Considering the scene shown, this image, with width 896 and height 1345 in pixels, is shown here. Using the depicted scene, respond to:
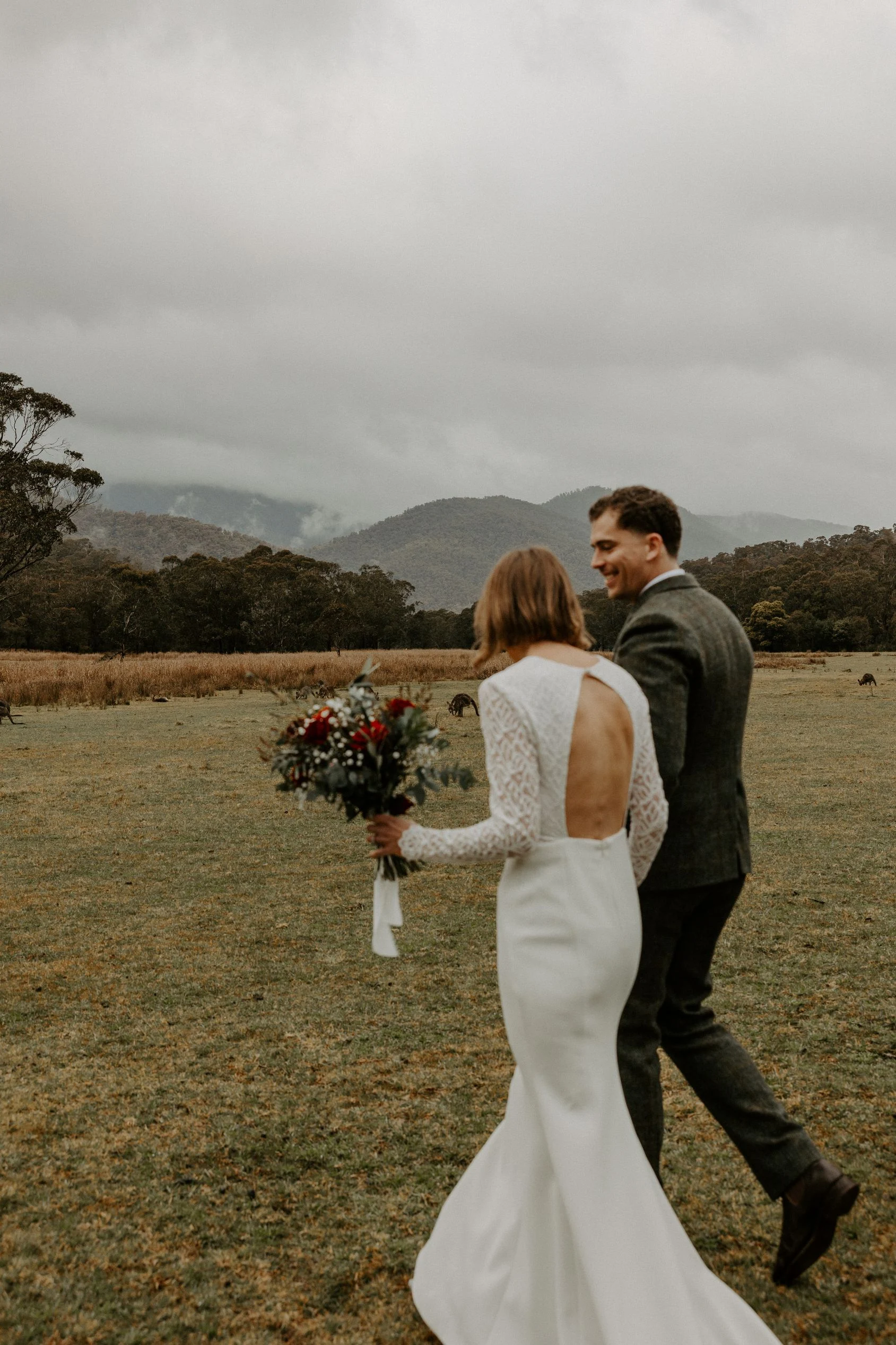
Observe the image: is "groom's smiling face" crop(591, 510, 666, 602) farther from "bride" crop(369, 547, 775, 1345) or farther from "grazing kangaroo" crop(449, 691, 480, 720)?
"grazing kangaroo" crop(449, 691, 480, 720)

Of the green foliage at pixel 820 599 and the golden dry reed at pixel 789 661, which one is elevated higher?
the green foliage at pixel 820 599

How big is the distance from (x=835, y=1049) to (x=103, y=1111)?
10.9 feet

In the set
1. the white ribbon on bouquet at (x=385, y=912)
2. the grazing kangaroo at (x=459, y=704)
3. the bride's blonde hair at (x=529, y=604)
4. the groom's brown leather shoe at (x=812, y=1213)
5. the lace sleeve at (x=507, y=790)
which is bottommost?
the groom's brown leather shoe at (x=812, y=1213)

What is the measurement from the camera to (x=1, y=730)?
2059 cm

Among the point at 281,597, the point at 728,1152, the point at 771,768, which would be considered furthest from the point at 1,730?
the point at 281,597

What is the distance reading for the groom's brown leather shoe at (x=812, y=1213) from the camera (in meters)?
2.86

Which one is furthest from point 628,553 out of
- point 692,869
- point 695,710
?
point 692,869

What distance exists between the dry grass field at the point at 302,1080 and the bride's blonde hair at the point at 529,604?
196 centimetres

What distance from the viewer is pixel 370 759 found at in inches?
104

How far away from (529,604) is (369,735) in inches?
21.4

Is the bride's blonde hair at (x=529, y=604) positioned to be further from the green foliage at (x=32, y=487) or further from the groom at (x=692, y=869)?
the green foliage at (x=32, y=487)

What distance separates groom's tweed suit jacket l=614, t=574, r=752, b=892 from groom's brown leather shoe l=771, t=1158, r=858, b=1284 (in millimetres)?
887

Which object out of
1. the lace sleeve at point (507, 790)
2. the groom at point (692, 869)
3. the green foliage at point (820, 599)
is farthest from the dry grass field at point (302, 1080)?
the green foliage at point (820, 599)

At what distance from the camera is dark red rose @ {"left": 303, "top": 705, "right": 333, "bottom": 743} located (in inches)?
105
